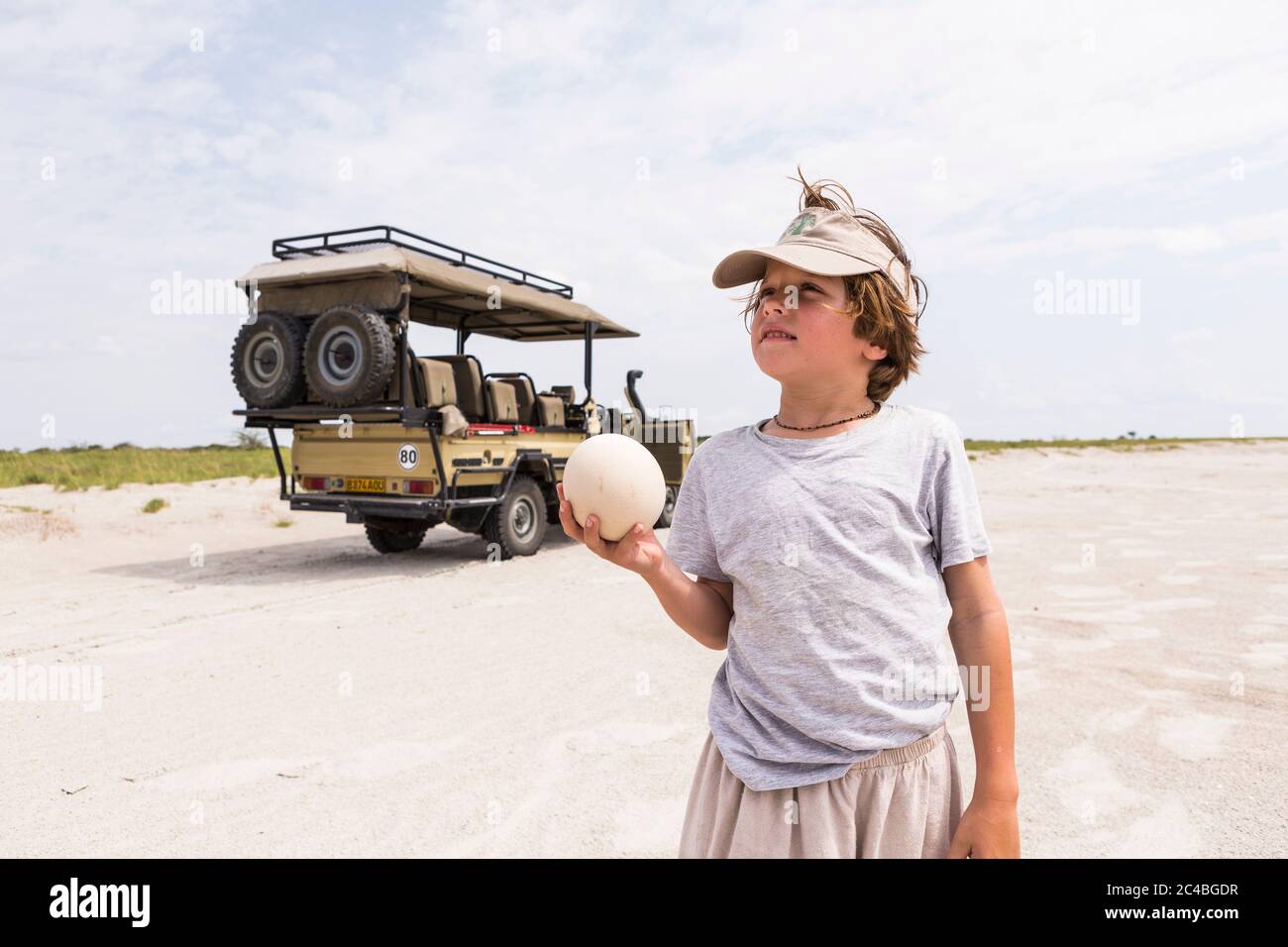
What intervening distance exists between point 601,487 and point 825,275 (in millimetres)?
645

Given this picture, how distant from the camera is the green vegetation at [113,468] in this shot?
1834 centimetres

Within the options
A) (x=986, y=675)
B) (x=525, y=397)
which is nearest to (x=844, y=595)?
(x=986, y=675)

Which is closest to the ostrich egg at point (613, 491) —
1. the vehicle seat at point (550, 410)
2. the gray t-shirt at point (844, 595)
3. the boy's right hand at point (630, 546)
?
the boy's right hand at point (630, 546)

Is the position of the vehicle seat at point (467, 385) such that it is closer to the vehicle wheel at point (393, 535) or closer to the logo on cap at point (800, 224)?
the vehicle wheel at point (393, 535)

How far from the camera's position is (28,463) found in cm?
2258

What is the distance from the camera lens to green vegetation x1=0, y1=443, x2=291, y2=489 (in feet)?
60.2

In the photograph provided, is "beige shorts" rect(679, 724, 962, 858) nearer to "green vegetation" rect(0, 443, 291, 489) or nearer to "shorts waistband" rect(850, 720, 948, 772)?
"shorts waistband" rect(850, 720, 948, 772)

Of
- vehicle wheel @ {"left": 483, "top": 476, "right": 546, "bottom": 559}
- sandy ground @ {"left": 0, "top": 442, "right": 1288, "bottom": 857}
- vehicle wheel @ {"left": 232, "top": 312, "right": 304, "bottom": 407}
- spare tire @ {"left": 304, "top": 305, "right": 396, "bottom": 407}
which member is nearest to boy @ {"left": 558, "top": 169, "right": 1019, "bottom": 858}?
sandy ground @ {"left": 0, "top": 442, "right": 1288, "bottom": 857}

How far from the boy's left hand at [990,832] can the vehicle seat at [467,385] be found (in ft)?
29.5

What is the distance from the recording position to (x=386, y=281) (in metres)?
9.09

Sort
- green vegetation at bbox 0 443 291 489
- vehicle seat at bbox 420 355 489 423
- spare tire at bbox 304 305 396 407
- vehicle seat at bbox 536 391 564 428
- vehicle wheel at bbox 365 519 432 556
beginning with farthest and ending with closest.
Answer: green vegetation at bbox 0 443 291 489
vehicle seat at bbox 536 391 564 428
vehicle wheel at bbox 365 519 432 556
vehicle seat at bbox 420 355 489 423
spare tire at bbox 304 305 396 407

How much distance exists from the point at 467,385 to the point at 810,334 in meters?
8.78

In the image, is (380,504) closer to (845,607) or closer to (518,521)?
(518,521)

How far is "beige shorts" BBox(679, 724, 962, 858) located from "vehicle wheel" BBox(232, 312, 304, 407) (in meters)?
8.68
